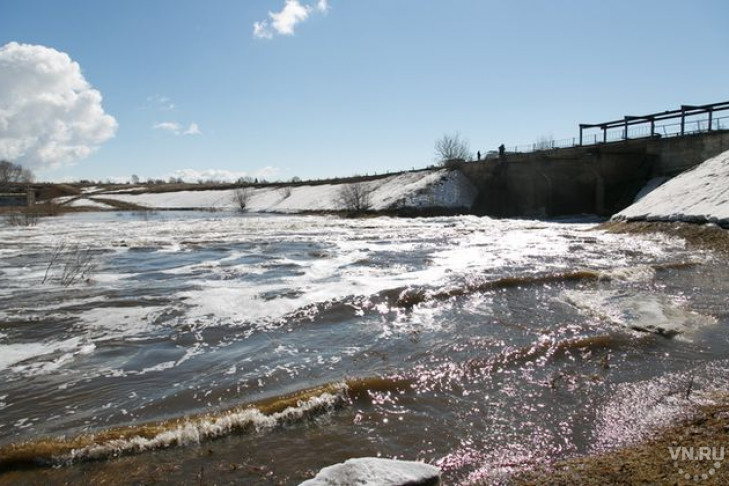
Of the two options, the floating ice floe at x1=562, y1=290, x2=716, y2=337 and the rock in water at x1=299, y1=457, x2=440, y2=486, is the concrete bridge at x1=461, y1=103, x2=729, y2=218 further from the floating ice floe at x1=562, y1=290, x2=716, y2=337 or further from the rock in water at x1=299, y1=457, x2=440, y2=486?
the rock in water at x1=299, y1=457, x2=440, y2=486

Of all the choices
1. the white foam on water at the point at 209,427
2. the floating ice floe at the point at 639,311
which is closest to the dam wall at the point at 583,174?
the floating ice floe at the point at 639,311

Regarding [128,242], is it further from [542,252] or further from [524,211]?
[524,211]

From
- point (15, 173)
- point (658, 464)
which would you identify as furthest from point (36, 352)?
point (15, 173)

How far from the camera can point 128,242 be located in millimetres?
22781

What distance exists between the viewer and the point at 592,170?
3569 cm

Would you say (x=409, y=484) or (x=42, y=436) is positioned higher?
(x=409, y=484)

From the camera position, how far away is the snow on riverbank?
4375 cm

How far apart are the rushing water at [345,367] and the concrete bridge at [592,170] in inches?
902

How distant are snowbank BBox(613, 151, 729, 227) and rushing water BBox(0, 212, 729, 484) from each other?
5880mm

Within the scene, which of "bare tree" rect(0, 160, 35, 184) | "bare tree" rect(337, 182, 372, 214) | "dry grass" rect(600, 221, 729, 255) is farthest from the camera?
"bare tree" rect(0, 160, 35, 184)

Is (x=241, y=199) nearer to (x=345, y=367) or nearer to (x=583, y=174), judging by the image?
(x=583, y=174)

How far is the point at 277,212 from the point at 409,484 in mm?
54830

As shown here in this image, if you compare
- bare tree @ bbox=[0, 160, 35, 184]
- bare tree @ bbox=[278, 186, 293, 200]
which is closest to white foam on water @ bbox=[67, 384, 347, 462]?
bare tree @ bbox=[278, 186, 293, 200]

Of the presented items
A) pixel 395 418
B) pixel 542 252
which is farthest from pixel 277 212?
pixel 395 418
